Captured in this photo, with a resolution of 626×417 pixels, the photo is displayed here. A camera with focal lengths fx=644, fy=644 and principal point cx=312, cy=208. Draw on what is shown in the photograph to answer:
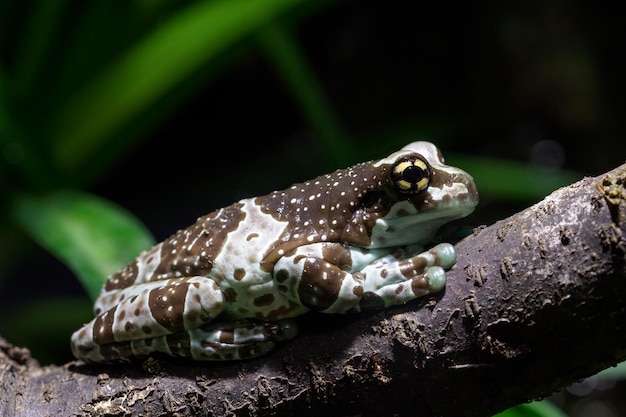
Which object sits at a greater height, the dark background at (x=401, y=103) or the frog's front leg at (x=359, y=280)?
the dark background at (x=401, y=103)

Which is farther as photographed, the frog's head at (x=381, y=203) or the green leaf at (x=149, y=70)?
the green leaf at (x=149, y=70)

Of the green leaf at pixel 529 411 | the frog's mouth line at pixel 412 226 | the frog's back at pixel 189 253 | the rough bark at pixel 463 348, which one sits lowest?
the green leaf at pixel 529 411

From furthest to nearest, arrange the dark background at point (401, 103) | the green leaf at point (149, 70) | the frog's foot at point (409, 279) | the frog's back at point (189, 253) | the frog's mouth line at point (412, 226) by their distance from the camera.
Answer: the dark background at point (401, 103) < the green leaf at point (149, 70) < the frog's back at point (189, 253) < the frog's mouth line at point (412, 226) < the frog's foot at point (409, 279)

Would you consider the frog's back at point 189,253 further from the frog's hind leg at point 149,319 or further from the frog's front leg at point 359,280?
the frog's front leg at point 359,280

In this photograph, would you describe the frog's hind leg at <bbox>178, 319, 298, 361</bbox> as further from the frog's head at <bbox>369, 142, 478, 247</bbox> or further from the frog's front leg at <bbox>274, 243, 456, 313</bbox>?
the frog's head at <bbox>369, 142, 478, 247</bbox>

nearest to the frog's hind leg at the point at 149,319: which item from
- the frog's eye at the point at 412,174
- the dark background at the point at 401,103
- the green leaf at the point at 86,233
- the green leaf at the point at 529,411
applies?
the green leaf at the point at 86,233

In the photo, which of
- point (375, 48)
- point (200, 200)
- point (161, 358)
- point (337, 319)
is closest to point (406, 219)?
point (337, 319)

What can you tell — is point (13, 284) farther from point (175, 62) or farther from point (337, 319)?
point (337, 319)

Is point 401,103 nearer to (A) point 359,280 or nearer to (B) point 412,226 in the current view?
(B) point 412,226
